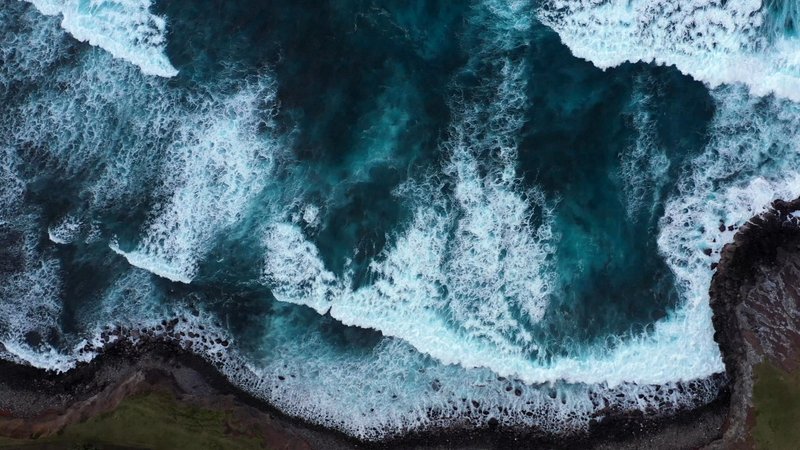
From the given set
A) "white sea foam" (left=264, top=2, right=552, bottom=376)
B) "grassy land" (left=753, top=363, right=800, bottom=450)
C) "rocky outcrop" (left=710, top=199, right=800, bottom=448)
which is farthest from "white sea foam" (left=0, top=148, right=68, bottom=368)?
"grassy land" (left=753, top=363, right=800, bottom=450)

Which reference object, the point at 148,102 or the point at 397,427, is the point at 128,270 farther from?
the point at 397,427

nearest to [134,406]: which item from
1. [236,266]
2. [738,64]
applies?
[236,266]

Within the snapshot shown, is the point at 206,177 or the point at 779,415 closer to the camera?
the point at 779,415

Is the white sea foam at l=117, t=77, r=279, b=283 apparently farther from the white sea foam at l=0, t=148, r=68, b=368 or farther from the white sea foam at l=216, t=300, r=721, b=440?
the white sea foam at l=216, t=300, r=721, b=440

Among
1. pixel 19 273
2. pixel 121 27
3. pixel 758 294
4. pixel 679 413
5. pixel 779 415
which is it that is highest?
pixel 758 294

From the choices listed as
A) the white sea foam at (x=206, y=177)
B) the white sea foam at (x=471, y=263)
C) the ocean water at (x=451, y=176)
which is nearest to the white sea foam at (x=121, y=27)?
the ocean water at (x=451, y=176)

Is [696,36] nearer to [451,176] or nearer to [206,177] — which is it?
[451,176]

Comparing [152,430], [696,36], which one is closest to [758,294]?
[696,36]
